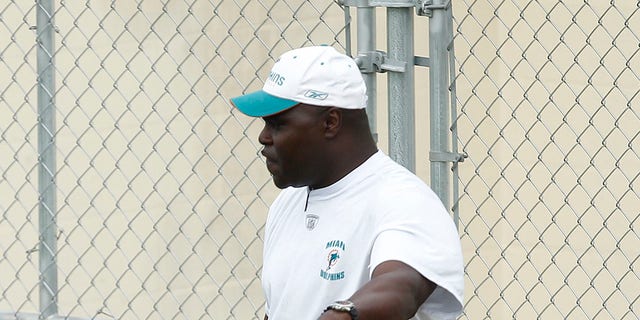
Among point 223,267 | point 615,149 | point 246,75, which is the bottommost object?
point 223,267

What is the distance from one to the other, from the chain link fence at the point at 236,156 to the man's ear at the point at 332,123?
2.99 meters

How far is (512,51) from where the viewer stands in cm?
622

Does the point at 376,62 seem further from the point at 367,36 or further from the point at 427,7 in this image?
the point at 427,7

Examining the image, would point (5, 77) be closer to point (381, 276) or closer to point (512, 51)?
point (512, 51)

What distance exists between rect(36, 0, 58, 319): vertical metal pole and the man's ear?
216 cm

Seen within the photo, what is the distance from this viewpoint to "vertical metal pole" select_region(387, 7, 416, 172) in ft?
13.5

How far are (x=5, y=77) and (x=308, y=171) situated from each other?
13.3ft

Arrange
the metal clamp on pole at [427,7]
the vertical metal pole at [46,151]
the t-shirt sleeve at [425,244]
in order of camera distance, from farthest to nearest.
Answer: the vertical metal pole at [46,151], the metal clamp on pole at [427,7], the t-shirt sleeve at [425,244]

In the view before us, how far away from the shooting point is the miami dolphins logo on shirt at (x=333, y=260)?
9.64 feet

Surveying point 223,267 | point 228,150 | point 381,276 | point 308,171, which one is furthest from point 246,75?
point 381,276

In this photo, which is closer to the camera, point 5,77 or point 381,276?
point 381,276

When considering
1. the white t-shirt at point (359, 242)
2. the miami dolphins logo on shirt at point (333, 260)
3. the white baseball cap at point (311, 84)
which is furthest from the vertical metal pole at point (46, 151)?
the miami dolphins logo on shirt at point (333, 260)

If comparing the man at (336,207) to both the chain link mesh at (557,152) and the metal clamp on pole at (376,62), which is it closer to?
the metal clamp on pole at (376,62)

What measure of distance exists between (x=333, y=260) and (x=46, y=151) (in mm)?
2334
